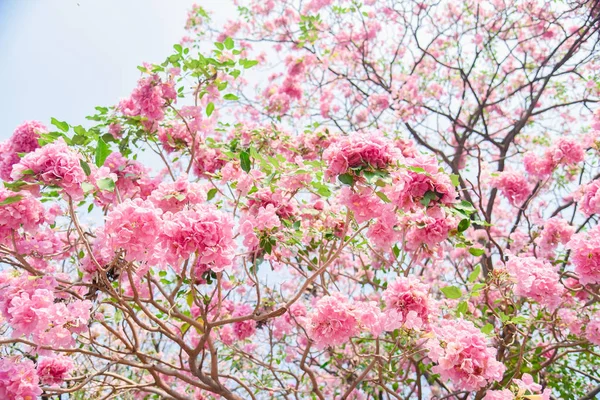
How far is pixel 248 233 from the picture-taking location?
211 centimetres

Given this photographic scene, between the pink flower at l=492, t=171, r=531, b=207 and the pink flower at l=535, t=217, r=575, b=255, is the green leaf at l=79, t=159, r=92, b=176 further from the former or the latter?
the pink flower at l=535, t=217, r=575, b=255

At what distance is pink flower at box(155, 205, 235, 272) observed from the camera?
5.21 ft

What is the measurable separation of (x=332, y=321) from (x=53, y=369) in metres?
1.50

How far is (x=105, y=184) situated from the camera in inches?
71.2

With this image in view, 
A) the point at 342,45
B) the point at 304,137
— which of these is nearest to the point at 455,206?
the point at 304,137

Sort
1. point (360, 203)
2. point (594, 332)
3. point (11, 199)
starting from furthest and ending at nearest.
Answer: point (594, 332), point (360, 203), point (11, 199)

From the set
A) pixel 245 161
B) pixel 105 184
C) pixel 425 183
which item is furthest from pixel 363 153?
pixel 105 184

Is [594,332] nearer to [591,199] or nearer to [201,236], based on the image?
[591,199]

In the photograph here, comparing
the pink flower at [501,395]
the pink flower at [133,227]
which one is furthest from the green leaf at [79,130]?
the pink flower at [501,395]

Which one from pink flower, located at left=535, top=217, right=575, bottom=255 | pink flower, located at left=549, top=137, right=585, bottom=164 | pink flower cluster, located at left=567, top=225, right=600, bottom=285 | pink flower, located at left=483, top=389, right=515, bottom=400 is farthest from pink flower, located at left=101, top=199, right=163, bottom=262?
pink flower, located at left=549, top=137, right=585, bottom=164

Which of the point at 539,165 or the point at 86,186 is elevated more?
the point at 539,165

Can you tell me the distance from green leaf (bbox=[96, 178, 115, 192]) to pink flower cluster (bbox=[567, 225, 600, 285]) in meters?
2.35

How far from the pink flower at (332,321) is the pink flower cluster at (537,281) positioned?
92cm

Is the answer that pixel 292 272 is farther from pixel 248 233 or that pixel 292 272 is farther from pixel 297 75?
pixel 248 233
